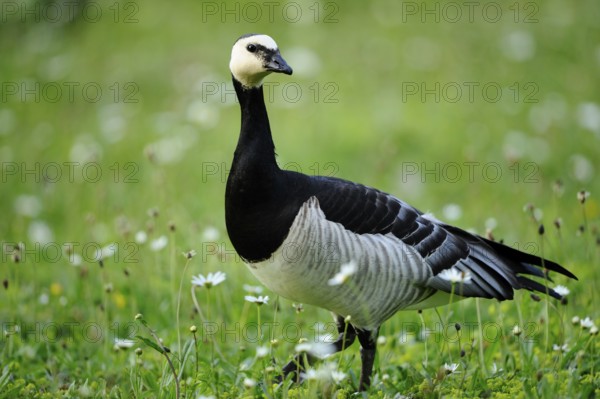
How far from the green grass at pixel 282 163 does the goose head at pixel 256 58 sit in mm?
1125

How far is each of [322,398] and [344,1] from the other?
965 centimetres


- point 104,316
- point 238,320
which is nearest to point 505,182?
point 238,320

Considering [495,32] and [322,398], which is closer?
[322,398]

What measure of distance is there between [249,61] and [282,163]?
14.7 feet

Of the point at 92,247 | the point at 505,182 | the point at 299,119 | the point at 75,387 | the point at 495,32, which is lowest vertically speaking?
the point at 75,387

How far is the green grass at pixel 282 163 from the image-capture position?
437 centimetres

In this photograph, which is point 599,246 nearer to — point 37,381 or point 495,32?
point 37,381

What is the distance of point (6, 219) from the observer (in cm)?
801

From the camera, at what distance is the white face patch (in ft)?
13.4

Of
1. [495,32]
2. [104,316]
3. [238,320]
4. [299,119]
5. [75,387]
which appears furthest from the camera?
[495,32]
